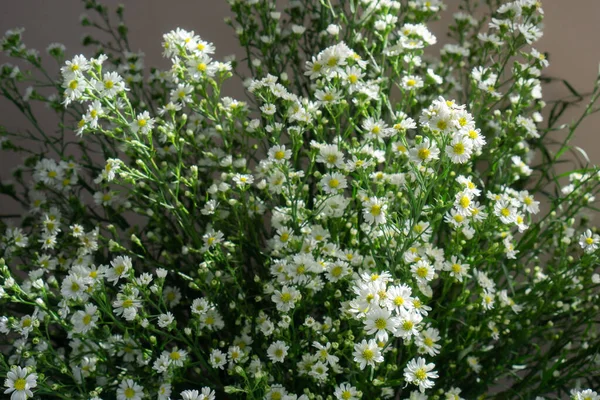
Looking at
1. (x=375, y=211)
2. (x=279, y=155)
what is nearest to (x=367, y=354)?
(x=375, y=211)

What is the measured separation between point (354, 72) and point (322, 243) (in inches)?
8.7

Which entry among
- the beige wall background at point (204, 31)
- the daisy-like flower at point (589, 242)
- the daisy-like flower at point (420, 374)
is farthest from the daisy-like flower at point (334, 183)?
the beige wall background at point (204, 31)

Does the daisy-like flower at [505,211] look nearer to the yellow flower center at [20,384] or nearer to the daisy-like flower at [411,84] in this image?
the daisy-like flower at [411,84]

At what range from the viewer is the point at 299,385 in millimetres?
978

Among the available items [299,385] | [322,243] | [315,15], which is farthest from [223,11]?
[299,385]

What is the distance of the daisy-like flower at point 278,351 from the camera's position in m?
0.91

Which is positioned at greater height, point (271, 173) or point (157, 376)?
point (271, 173)

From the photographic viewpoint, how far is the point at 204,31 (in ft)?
4.80

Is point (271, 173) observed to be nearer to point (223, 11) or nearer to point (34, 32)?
point (223, 11)

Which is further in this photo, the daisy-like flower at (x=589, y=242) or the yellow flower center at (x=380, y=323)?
the daisy-like flower at (x=589, y=242)

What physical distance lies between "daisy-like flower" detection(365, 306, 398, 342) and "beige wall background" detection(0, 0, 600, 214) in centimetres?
73

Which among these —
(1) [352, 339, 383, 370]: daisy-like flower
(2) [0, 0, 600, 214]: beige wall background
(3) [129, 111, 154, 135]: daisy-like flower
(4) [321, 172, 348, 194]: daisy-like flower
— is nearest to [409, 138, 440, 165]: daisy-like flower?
(4) [321, 172, 348, 194]: daisy-like flower

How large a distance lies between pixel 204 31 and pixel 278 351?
762mm

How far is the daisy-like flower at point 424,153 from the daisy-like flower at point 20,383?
0.49 meters
